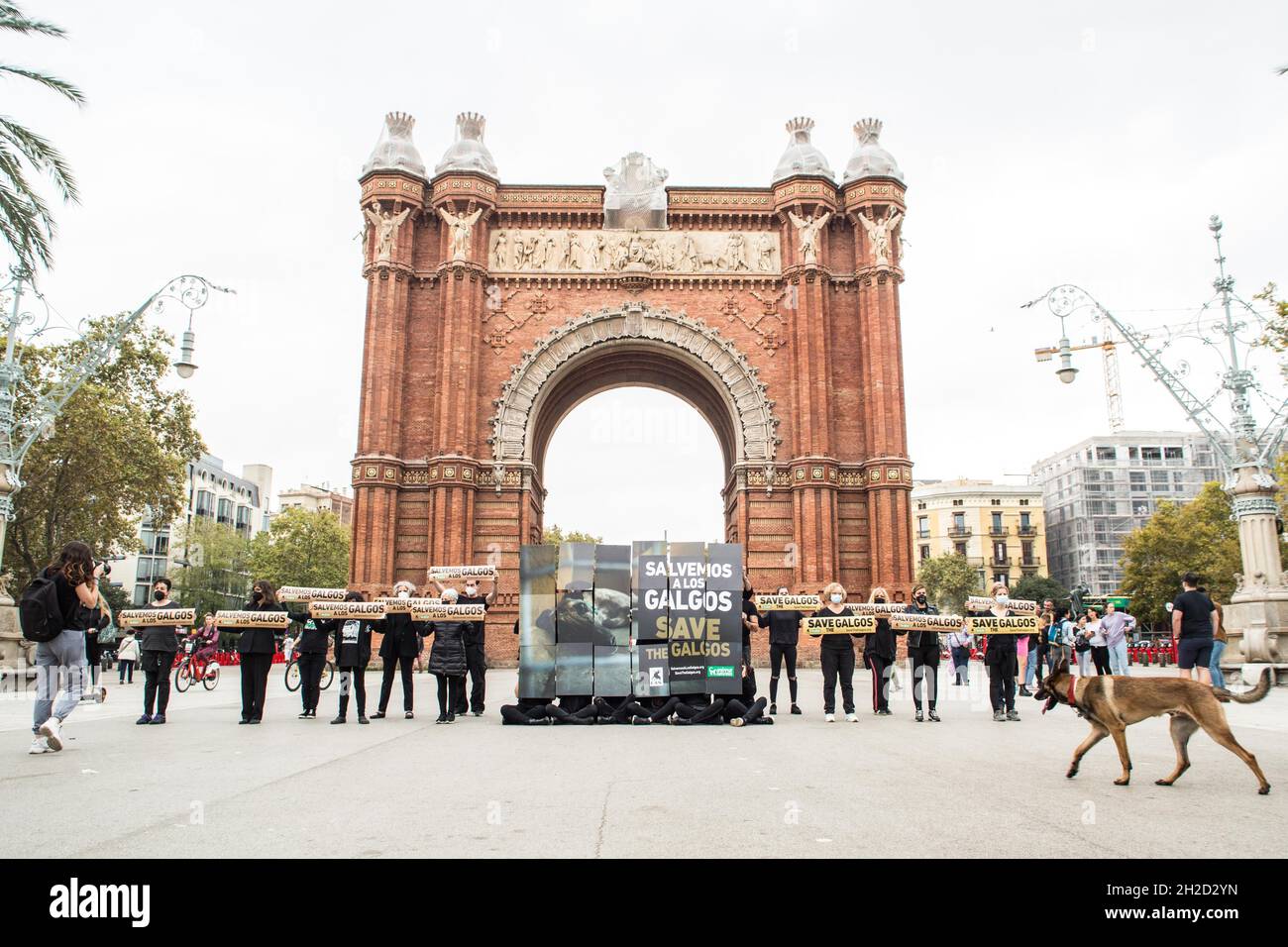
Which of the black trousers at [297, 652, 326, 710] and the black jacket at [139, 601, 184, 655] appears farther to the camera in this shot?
the black trousers at [297, 652, 326, 710]

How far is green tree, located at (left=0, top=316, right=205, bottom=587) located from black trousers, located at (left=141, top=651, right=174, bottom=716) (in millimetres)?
22051

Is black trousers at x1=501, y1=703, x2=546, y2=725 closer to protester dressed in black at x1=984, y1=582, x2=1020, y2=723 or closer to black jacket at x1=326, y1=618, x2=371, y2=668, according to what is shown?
black jacket at x1=326, y1=618, x2=371, y2=668

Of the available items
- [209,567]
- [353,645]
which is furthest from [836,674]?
[209,567]

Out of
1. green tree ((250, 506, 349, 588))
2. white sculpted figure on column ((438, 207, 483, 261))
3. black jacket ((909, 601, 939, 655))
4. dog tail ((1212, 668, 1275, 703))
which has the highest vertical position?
white sculpted figure on column ((438, 207, 483, 261))

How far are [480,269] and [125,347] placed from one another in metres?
15.9

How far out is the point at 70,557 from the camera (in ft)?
31.3

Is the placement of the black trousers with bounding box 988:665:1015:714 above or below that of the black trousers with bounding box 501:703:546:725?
above

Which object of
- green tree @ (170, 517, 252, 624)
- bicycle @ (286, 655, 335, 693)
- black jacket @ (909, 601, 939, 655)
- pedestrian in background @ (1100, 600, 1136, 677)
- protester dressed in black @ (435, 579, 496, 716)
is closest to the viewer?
protester dressed in black @ (435, 579, 496, 716)

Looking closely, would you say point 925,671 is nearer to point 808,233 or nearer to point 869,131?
point 808,233

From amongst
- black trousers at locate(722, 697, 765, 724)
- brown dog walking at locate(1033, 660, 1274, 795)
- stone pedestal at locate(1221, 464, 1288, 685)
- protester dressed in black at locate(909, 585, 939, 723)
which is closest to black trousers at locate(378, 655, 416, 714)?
black trousers at locate(722, 697, 765, 724)

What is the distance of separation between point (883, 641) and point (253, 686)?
377 inches

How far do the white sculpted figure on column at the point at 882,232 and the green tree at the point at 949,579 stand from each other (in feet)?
172

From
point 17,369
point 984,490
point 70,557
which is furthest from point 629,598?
point 984,490

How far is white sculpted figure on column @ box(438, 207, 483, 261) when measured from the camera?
32031 mm
